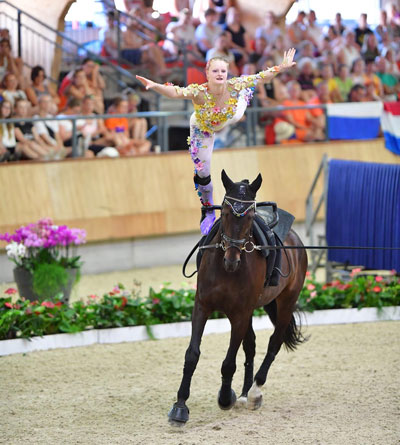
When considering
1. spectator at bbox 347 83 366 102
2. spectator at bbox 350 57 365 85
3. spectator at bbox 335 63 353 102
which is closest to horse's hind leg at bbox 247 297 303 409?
spectator at bbox 347 83 366 102

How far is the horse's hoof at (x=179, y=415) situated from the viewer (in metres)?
5.59

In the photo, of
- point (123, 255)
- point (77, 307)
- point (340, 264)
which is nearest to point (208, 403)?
point (77, 307)

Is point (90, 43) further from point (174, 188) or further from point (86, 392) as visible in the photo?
point (86, 392)

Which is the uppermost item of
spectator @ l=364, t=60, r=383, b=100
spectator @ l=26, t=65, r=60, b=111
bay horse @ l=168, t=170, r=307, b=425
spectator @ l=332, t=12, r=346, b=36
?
spectator @ l=332, t=12, r=346, b=36

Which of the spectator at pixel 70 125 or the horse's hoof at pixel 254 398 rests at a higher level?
the spectator at pixel 70 125

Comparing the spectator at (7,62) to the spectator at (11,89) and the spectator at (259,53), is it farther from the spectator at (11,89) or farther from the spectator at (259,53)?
the spectator at (259,53)

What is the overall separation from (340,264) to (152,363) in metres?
3.73

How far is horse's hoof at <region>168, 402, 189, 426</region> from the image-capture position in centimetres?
559

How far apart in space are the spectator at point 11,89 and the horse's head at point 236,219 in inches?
254

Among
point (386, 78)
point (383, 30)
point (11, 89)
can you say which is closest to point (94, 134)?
point (11, 89)

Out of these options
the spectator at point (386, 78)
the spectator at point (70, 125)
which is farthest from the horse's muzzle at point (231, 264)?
the spectator at point (386, 78)

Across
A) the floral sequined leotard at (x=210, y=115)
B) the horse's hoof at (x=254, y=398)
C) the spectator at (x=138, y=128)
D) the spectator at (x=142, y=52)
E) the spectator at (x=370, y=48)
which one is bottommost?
the horse's hoof at (x=254, y=398)

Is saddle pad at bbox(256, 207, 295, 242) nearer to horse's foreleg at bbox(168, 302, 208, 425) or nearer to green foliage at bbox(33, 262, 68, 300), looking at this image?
horse's foreleg at bbox(168, 302, 208, 425)

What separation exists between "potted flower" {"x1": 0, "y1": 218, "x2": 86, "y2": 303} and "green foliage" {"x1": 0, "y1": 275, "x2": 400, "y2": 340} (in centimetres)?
41
